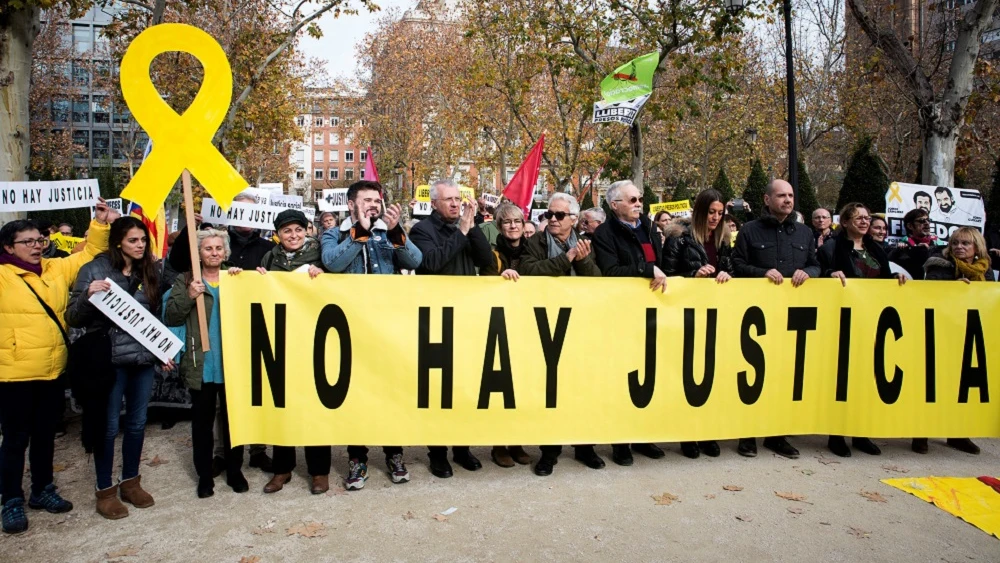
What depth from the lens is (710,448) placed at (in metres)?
5.96

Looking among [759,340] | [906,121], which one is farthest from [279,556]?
[906,121]

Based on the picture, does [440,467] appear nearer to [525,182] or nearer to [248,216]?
[248,216]

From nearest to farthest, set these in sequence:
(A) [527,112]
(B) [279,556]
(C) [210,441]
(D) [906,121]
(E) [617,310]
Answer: (B) [279,556], (C) [210,441], (E) [617,310], (A) [527,112], (D) [906,121]

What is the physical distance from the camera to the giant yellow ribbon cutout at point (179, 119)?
470 cm

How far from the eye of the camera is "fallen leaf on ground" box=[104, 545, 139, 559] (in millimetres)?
4078

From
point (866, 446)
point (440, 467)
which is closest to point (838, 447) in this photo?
point (866, 446)

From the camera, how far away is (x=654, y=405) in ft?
18.2

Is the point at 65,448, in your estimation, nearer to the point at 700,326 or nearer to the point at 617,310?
the point at 617,310

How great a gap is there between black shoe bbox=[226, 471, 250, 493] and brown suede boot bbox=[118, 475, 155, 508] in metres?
0.49

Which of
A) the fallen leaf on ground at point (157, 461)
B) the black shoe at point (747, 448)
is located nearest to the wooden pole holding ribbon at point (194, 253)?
the fallen leaf on ground at point (157, 461)

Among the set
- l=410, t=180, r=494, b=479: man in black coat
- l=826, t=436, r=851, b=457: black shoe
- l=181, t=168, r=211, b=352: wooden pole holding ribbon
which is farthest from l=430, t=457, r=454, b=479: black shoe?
l=826, t=436, r=851, b=457: black shoe

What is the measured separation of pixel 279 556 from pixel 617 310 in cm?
282

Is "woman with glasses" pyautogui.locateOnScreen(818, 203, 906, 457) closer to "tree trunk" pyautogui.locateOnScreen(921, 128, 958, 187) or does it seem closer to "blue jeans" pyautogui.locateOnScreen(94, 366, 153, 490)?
"blue jeans" pyautogui.locateOnScreen(94, 366, 153, 490)

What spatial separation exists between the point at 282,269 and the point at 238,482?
5.30 feet
